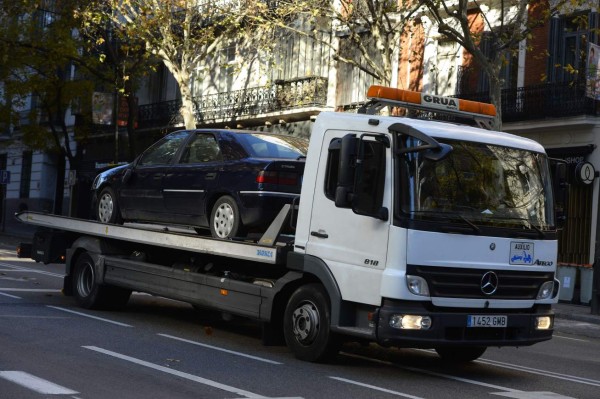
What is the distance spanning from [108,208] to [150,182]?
1299 millimetres

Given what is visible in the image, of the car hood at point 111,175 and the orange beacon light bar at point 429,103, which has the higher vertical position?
the orange beacon light bar at point 429,103

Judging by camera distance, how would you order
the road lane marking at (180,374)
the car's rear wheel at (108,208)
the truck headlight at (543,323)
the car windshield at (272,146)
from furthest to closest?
the car's rear wheel at (108,208)
the car windshield at (272,146)
the truck headlight at (543,323)
the road lane marking at (180,374)

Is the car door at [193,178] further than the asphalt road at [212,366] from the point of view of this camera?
Yes

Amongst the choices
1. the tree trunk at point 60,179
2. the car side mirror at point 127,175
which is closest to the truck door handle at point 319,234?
the car side mirror at point 127,175

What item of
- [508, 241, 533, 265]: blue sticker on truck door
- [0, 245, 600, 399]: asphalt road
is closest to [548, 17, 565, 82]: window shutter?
[0, 245, 600, 399]: asphalt road

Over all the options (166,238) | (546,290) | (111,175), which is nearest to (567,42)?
(111,175)

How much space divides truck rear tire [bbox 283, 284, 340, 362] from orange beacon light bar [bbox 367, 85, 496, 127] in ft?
6.97

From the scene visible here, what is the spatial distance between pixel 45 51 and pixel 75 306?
2482 cm

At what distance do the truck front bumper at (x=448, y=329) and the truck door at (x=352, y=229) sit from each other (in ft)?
0.86

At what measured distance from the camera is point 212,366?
32.9 feet

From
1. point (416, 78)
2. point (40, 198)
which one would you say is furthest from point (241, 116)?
point (40, 198)

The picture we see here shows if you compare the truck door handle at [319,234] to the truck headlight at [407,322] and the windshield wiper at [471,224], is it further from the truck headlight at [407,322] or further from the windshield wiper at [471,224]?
the windshield wiper at [471,224]

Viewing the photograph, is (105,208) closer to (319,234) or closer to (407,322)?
→ (319,234)

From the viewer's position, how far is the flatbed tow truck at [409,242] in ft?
31.8
